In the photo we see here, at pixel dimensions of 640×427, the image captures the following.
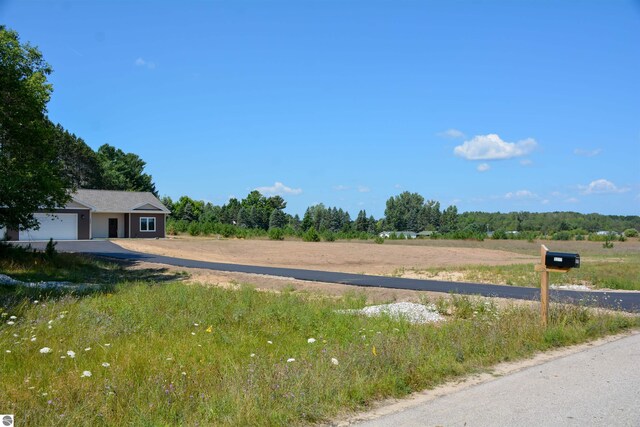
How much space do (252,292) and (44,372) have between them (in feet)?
30.3

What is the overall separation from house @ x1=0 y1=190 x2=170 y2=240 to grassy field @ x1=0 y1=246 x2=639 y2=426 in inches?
1552

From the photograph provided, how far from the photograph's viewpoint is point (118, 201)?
56.6 meters

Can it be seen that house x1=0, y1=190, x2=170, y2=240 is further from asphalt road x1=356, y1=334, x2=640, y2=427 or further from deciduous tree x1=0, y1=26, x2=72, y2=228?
asphalt road x1=356, y1=334, x2=640, y2=427

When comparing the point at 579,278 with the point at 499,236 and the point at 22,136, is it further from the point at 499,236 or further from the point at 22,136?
the point at 499,236

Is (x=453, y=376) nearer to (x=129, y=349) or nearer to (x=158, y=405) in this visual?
(x=158, y=405)

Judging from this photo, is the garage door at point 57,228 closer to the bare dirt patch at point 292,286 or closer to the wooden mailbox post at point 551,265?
the bare dirt patch at point 292,286

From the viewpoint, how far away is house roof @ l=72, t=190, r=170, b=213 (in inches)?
2144

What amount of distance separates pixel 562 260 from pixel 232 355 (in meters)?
5.99

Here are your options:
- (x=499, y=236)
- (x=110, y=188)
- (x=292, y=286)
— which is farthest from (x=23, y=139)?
(x=499, y=236)

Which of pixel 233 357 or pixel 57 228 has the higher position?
pixel 57 228

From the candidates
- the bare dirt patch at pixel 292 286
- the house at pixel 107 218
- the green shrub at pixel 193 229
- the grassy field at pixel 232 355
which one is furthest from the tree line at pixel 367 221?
the grassy field at pixel 232 355

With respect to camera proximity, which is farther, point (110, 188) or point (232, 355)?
point (110, 188)

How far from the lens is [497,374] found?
7.23 m

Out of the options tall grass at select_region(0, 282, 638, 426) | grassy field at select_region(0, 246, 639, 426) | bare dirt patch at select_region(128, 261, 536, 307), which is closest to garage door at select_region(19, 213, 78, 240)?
bare dirt patch at select_region(128, 261, 536, 307)
